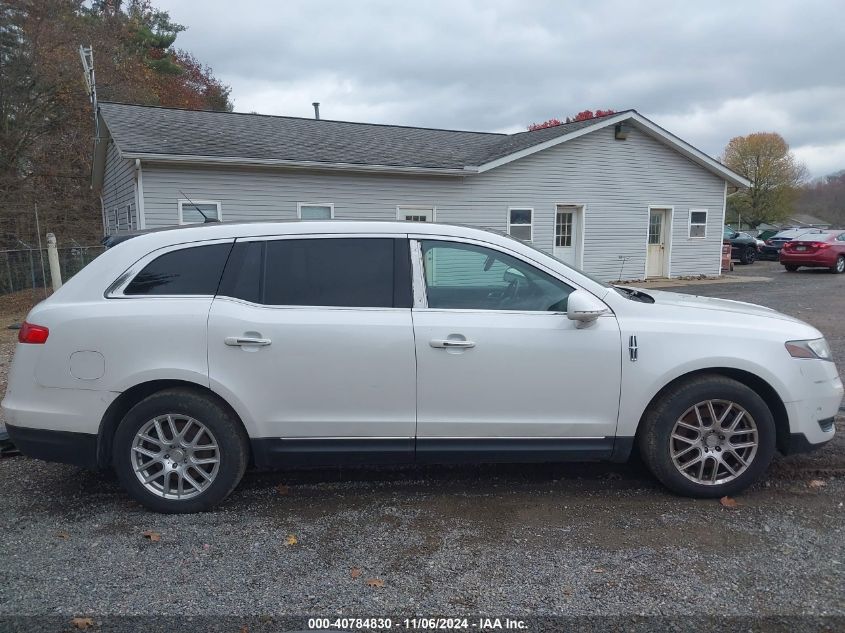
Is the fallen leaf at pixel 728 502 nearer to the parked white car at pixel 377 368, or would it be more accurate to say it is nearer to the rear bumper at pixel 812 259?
the parked white car at pixel 377 368

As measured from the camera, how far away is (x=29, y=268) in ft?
52.9

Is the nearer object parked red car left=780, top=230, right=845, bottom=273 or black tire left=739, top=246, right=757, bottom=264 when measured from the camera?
parked red car left=780, top=230, right=845, bottom=273

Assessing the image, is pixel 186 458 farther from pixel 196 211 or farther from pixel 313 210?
pixel 313 210

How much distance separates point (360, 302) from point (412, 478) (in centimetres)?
138

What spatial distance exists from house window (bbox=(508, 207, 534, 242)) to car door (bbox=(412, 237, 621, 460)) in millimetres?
13318

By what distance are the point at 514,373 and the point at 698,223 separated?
60.1 feet

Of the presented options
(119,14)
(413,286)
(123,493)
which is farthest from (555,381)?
(119,14)

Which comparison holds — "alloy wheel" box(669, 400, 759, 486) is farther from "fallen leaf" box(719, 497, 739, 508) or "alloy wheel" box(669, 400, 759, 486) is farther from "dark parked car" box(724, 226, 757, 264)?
"dark parked car" box(724, 226, 757, 264)

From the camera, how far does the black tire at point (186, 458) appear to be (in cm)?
372

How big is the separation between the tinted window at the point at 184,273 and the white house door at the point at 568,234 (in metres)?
14.9

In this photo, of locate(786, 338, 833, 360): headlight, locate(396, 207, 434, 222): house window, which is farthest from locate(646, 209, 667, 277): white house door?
locate(786, 338, 833, 360): headlight

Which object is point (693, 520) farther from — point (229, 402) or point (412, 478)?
point (229, 402)

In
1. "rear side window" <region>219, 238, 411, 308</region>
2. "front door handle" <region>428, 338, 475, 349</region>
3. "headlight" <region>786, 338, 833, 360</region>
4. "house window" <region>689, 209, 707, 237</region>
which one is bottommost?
"headlight" <region>786, 338, 833, 360</region>

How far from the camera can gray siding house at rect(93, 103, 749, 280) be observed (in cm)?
1358
